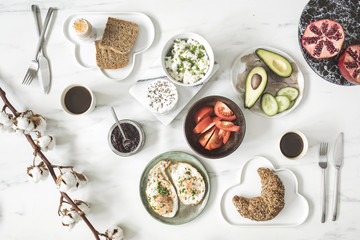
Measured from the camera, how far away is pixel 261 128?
2143mm

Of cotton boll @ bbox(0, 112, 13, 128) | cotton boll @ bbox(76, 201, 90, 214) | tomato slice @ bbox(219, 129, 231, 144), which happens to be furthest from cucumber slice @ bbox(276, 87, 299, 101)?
cotton boll @ bbox(0, 112, 13, 128)

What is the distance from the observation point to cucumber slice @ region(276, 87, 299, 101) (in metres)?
2.06

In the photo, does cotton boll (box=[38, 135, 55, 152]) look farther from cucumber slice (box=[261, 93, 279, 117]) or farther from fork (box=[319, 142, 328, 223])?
fork (box=[319, 142, 328, 223])

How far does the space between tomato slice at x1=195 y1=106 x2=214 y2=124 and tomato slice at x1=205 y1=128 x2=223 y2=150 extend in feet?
0.41

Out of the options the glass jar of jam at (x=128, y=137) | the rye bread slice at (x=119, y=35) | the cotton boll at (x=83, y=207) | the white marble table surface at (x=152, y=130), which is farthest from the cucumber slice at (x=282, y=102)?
the cotton boll at (x=83, y=207)

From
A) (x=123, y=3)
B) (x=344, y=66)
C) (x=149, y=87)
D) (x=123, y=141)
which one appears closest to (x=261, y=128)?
(x=344, y=66)

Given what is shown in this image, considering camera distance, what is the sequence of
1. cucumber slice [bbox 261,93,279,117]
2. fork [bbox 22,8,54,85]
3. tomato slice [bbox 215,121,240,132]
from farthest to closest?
fork [bbox 22,8,54,85], cucumber slice [bbox 261,93,279,117], tomato slice [bbox 215,121,240,132]

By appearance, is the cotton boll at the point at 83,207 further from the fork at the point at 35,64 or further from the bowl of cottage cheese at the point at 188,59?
the bowl of cottage cheese at the point at 188,59

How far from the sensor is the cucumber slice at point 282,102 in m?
2.04

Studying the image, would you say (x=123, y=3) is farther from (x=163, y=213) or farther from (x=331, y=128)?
(x=331, y=128)

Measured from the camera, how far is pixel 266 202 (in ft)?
6.75

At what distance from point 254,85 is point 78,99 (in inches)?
49.1

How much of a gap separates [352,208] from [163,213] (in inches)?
54.4

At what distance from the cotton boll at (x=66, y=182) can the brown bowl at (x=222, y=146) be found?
0.84m
